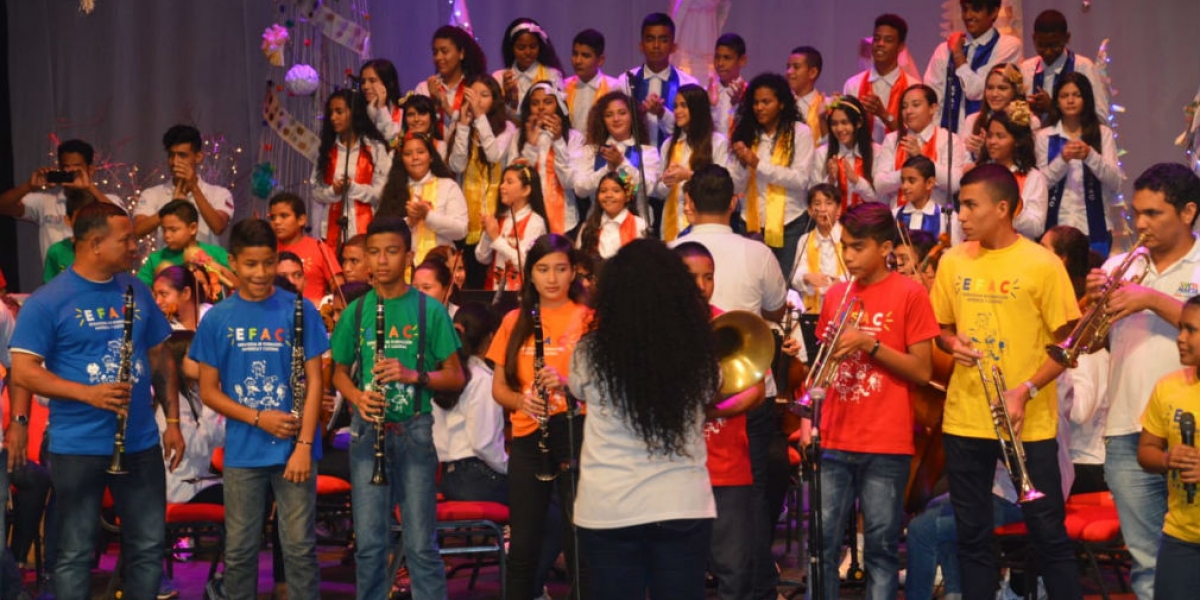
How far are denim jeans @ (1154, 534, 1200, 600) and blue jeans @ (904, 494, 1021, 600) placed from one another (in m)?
1.15

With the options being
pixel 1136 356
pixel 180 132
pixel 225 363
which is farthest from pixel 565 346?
pixel 180 132

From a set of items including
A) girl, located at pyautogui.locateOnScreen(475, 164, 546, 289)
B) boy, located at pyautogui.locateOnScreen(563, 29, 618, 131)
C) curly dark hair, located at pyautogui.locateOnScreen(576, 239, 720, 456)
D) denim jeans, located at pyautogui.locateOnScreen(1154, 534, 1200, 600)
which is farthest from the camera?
boy, located at pyautogui.locateOnScreen(563, 29, 618, 131)

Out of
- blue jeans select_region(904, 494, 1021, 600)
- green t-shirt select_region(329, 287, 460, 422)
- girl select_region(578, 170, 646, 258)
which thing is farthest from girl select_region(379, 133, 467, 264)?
blue jeans select_region(904, 494, 1021, 600)

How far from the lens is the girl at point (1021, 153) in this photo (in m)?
9.05

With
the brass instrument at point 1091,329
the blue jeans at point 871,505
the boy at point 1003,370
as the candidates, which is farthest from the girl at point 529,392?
the brass instrument at point 1091,329

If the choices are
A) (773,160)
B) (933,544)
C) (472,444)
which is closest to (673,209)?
(773,160)

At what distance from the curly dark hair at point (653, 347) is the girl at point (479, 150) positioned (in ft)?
18.9

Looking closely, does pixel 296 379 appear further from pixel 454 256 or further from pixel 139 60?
pixel 139 60

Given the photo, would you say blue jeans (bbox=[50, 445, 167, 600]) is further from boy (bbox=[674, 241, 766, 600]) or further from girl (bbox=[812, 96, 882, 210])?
girl (bbox=[812, 96, 882, 210])

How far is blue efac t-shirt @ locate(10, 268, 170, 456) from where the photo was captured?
589 cm

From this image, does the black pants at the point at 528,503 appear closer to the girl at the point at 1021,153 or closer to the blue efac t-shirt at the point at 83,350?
the blue efac t-shirt at the point at 83,350

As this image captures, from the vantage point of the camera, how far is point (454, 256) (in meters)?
9.43

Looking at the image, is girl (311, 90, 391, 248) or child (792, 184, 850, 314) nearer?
child (792, 184, 850, 314)

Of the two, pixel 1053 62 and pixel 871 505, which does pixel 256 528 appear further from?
pixel 1053 62
